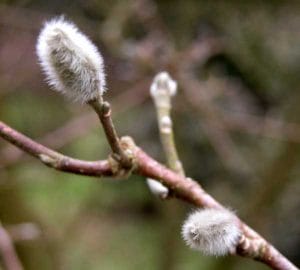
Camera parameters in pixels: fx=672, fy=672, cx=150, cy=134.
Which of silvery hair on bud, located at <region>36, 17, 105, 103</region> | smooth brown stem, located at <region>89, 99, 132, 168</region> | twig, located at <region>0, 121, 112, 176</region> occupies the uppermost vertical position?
silvery hair on bud, located at <region>36, 17, 105, 103</region>

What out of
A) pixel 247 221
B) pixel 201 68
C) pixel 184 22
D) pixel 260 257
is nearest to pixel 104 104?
pixel 260 257

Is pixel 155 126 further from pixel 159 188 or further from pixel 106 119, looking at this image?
pixel 106 119

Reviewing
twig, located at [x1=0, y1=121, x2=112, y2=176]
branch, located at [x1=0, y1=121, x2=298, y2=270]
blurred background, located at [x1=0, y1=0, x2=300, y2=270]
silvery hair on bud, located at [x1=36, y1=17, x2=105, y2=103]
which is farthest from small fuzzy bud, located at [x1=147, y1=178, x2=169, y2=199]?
blurred background, located at [x1=0, y1=0, x2=300, y2=270]

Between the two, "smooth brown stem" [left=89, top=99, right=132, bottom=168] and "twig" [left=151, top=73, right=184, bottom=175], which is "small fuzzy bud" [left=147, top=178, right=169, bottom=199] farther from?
"smooth brown stem" [left=89, top=99, right=132, bottom=168]

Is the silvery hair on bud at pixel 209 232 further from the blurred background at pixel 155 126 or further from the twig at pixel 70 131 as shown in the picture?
the twig at pixel 70 131

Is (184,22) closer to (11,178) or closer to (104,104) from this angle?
(11,178)

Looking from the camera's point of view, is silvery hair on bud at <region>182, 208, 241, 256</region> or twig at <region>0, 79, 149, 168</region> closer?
silvery hair on bud at <region>182, 208, 241, 256</region>
